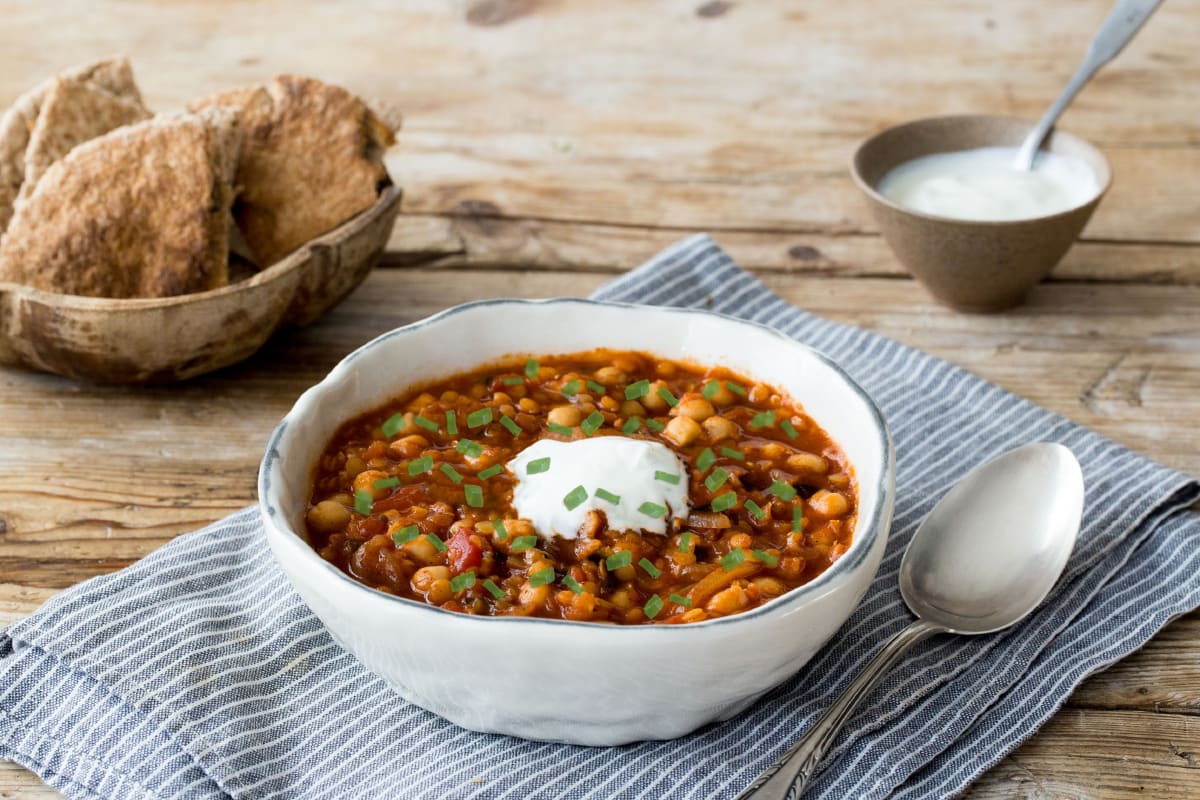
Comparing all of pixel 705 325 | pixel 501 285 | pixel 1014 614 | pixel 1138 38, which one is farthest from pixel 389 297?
pixel 1138 38

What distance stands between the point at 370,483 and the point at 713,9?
406 cm

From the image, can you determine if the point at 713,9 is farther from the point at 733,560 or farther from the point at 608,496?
the point at 733,560

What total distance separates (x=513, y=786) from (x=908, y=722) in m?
0.76

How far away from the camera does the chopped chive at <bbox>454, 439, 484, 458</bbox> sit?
9.04 ft

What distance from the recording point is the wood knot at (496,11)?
6.00m

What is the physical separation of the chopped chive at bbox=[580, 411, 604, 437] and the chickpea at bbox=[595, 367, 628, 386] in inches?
7.1

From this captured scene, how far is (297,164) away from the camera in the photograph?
12.1 feet

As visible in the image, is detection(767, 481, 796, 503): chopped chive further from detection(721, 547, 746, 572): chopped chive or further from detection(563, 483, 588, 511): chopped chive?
detection(563, 483, 588, 511): chopped chive

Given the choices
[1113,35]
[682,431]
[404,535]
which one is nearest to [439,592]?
[404,535]

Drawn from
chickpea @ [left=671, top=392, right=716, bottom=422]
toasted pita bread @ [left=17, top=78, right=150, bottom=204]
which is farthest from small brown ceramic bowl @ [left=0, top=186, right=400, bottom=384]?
chickpea @ [left=671, top=392, right=716, bottom=422]

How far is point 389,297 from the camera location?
4133 mm

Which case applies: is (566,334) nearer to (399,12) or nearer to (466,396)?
(466,396)

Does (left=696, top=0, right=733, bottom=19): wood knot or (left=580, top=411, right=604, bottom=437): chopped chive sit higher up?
(left=580, top=411, right=604, bottom=437): chopped chive

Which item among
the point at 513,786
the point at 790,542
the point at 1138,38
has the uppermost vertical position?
the point at 790,542
